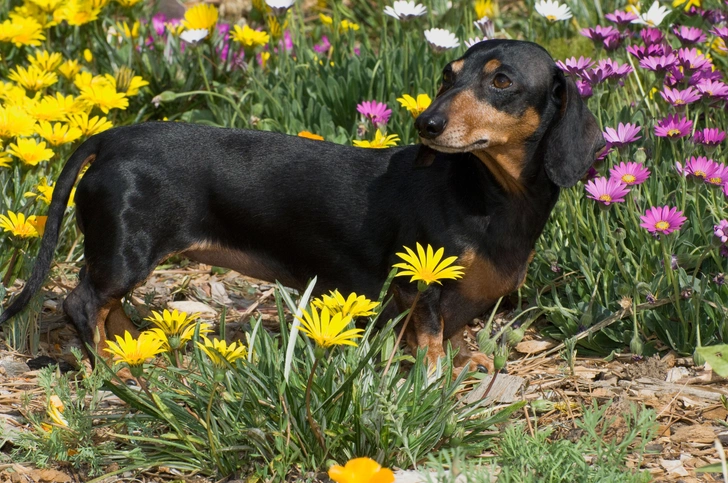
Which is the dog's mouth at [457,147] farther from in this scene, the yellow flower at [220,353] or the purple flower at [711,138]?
the yellow flower at [220,353]

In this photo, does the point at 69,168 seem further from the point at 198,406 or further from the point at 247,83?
the point at 247,83

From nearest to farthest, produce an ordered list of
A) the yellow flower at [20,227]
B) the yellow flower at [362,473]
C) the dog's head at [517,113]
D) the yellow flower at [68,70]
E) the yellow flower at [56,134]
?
1. the yellow flower at [362,473]
2. the dog's head at [517,113]
3. the yellow flower at [20,227]
4. the yellow flower at [56,134]
5. the yellow flower at [68,70]

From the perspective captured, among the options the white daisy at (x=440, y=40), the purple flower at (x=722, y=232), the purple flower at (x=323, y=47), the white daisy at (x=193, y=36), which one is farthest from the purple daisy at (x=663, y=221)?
the purple flower at (x=323, y=47)

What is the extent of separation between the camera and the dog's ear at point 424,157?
11.2 feet

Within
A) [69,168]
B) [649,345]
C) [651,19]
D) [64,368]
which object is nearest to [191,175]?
[69,168]

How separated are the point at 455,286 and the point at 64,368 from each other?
4.80 ft

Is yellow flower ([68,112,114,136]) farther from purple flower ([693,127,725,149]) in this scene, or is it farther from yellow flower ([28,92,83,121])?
purple flower ([693,127,725,149])

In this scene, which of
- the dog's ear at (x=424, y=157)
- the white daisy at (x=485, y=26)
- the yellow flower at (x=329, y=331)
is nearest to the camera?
the yellow flower at (x=329, y=331)

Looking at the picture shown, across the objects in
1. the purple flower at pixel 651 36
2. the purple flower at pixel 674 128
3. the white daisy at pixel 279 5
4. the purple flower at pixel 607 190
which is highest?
the purple flower at pixel 651 36

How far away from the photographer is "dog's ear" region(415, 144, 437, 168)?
3.43 meters

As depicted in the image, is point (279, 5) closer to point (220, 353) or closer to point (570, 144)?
point (570, 144)

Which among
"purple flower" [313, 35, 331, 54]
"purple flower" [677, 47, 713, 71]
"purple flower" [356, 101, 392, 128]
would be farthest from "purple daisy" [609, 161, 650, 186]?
"purple flower" [313, 35, 331, 54]

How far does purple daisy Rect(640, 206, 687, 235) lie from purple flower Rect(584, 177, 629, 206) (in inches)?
4.9

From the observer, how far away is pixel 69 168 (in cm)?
352
